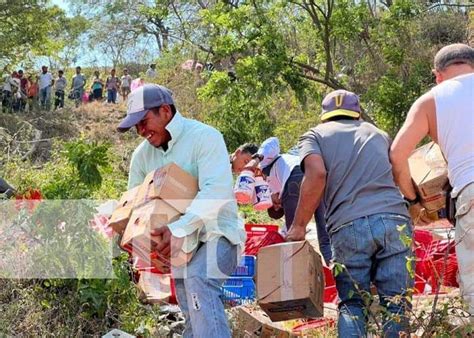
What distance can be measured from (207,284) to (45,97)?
20784 millimetres

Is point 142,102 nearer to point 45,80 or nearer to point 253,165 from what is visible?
point 253,165

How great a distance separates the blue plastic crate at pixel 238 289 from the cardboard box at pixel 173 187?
164 cm

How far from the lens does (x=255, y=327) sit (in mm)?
5000

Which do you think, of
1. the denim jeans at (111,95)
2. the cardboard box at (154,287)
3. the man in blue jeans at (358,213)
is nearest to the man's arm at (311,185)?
the man in blue jeans at (358,213)

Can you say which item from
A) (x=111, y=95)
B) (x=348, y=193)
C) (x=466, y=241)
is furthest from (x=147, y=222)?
(x=111, y=95)

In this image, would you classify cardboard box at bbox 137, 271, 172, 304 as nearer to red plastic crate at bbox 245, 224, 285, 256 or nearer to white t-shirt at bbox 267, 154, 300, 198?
red plastic crate at bbox 245, 224, 285, 256

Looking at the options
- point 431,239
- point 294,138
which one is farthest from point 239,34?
point 431,239

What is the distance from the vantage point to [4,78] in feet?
72.4

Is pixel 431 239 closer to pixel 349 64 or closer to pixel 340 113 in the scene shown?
pixel 340 113

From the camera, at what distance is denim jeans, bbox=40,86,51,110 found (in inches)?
930

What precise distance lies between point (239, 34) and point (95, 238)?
378 inches

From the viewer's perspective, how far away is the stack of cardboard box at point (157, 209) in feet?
12.9

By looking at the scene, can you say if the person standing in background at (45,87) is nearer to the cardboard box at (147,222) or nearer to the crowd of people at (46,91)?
the crowd of people at (46,91)

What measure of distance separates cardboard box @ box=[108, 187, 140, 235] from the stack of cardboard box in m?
0.01
